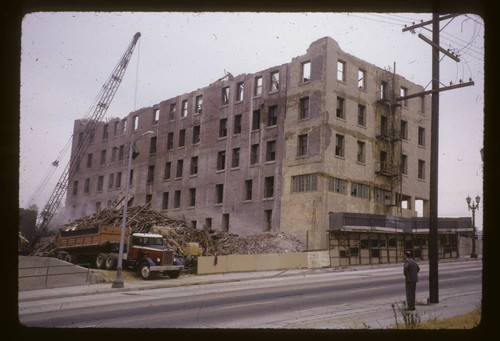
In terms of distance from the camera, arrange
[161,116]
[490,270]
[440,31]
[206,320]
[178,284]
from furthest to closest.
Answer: [161,116] → [178,284] → [440,31] → [206,320] → [490,270]

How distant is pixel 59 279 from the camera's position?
28438mm

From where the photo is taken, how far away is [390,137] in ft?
149

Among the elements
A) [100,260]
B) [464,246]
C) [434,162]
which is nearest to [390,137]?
[464,246]

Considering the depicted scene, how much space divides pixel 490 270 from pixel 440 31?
14.5 metres

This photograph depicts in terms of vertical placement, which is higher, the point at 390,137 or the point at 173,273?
the point at 390,137

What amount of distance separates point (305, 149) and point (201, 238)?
12087 millimetres

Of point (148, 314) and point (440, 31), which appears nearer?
point (148, 314)

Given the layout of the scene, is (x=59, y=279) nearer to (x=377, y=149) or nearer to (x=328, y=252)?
(x=328, y=252)

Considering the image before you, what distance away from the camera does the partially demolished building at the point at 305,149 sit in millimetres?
42094

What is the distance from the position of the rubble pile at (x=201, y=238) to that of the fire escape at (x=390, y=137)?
11014mm

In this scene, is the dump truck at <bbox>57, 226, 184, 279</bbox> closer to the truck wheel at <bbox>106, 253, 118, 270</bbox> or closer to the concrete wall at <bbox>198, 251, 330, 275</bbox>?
the truck wheel at <bbox>106, 253, 118, 270</bbox>

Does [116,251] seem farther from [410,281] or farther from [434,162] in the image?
[434,162]

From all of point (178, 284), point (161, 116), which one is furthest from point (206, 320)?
point (161, 116)

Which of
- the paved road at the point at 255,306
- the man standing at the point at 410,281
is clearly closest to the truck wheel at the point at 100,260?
the paved road at the point at 255,306
